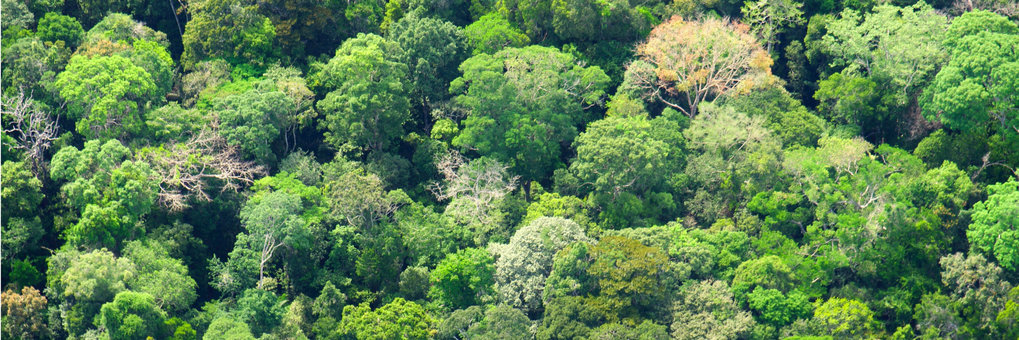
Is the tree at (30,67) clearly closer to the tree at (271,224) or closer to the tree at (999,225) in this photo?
the tree at (271,224)

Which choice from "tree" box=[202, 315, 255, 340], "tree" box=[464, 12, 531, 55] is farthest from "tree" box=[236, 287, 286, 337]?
"tree" box=[464, 12, 531, 55]

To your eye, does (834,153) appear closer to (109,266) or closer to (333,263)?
(333,263)

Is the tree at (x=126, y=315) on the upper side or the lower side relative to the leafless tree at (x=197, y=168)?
lower

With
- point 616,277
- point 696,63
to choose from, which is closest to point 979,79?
point 696,63

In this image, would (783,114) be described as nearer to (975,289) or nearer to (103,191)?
(975,289)

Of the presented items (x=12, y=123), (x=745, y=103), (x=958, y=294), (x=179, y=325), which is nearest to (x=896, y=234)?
(x=958, y=294)

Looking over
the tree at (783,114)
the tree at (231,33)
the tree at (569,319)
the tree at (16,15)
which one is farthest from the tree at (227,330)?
the tree at (783,114)
